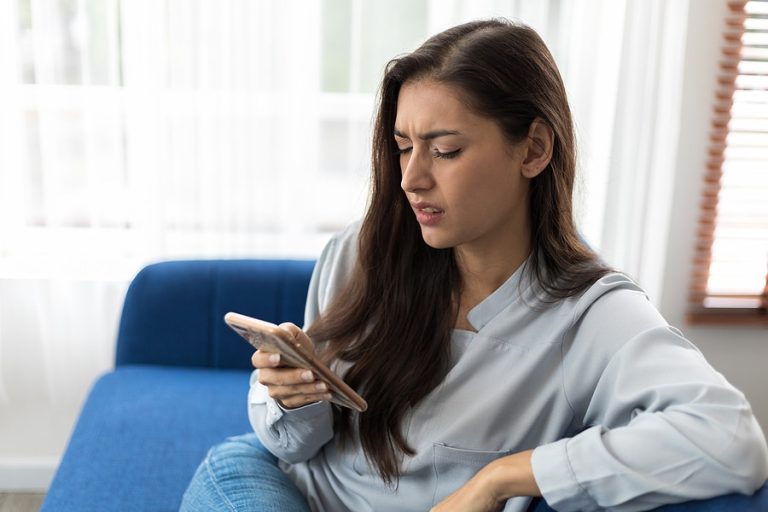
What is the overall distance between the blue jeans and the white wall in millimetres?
1782

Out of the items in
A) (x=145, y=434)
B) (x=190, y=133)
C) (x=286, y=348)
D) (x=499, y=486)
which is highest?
(x=190, y=133)

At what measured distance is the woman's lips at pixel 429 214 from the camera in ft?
4.60

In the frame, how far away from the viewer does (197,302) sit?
7.74ft

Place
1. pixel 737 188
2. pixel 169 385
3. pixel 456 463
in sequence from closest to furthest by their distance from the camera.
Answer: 1. pixel 456 463
2. pixel 169 385
3. pixel 737 188

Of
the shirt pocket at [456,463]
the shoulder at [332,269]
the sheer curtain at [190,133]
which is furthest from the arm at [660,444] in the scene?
the sheer curtain at [190,133]

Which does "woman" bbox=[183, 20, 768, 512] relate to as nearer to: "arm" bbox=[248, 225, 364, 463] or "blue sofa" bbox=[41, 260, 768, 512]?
"arm" bbox=[248, 225, 364, 463]

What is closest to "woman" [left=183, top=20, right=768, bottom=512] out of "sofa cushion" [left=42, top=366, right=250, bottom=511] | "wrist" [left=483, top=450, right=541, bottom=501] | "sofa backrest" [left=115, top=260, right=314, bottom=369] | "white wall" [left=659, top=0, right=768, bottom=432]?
"wrist" [left=483, top=450, right=541, bottom=501]

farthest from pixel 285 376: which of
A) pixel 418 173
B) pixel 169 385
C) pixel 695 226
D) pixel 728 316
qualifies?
pixel 728 316

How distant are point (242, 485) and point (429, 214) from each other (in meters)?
0.54

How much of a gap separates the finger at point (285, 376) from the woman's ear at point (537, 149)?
0.48m

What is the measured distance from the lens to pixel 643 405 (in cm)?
131

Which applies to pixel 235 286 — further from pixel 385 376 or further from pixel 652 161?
pixel 652 161

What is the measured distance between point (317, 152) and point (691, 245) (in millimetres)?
1247

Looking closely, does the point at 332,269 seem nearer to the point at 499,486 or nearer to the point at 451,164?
the point at 451,164
